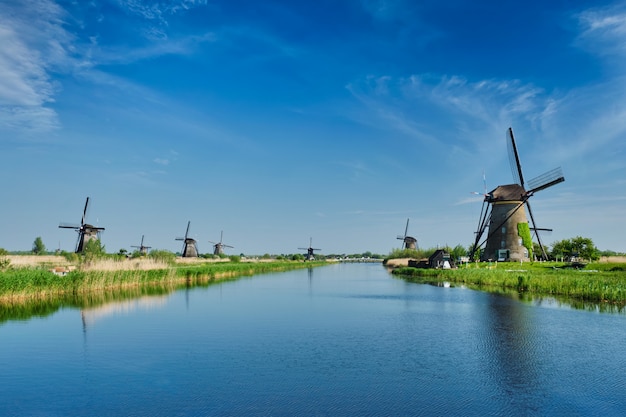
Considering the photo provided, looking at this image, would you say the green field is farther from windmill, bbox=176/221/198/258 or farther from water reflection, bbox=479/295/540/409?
windmill, bbox=176/221/198/258

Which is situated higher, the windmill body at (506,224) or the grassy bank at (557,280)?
the windmill body at (506,224)

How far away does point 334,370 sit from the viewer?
37.3 feet

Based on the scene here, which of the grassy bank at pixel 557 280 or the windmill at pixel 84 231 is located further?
the windmill at pixel 84 231

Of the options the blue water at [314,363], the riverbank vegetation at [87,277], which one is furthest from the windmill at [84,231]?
the blue water at [314,363]

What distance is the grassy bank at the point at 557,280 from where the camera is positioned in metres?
24.2

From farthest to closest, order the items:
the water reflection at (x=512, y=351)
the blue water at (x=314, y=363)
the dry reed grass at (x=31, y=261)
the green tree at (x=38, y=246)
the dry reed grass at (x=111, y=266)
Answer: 1. the green tree at (x=38, y=246)
2. the dry reed grass at (x=31, y=261)
3. the dry reed grass at (x=111, y=266)
4. the water reflection at (x=512, y=351)
5. the blue water at (x=314, y=363)

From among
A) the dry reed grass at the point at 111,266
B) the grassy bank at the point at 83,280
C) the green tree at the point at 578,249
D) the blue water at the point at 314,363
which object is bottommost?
the blue water at the point at 314,363

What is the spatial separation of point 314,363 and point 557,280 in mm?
22205

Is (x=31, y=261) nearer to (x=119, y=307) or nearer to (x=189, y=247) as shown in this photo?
(x=119, y=307)

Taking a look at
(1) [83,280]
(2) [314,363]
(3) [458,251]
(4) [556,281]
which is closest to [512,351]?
(2) [314,363]

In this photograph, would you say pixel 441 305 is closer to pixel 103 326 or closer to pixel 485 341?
pixel 485 341

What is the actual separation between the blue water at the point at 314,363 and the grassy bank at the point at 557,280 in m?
4.51

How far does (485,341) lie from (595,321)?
253 inches

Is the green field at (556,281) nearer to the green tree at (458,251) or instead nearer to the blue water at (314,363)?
the blue water at (314,363)
